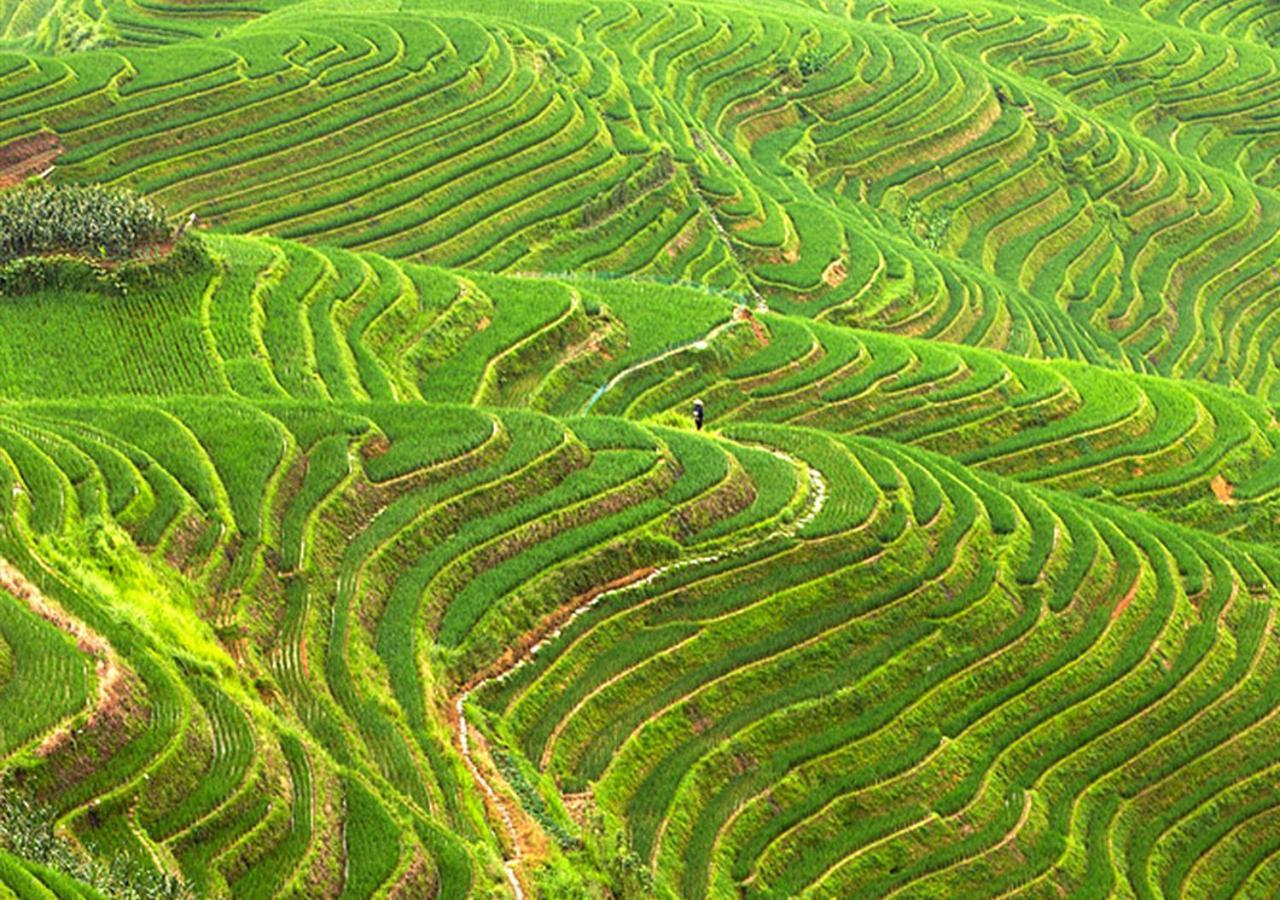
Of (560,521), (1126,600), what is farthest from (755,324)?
(560,521)

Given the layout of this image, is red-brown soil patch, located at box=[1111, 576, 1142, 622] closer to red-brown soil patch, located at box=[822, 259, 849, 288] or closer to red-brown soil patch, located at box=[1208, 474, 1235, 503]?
red-brown soil patch, located at box=[1208, 474, 1235, 503]

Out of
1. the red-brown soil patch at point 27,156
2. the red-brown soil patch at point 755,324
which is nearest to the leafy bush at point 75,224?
the red-brown soil patch at point 27,156

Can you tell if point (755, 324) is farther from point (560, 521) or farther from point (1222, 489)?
point (560, 521)

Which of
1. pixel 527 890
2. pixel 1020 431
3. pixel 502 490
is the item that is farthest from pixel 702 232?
pixel 527 890

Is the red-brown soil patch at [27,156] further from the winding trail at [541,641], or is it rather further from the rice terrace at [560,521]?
the winding trail at [541,641]

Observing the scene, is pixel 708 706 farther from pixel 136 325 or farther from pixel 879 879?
pixel 136 325
